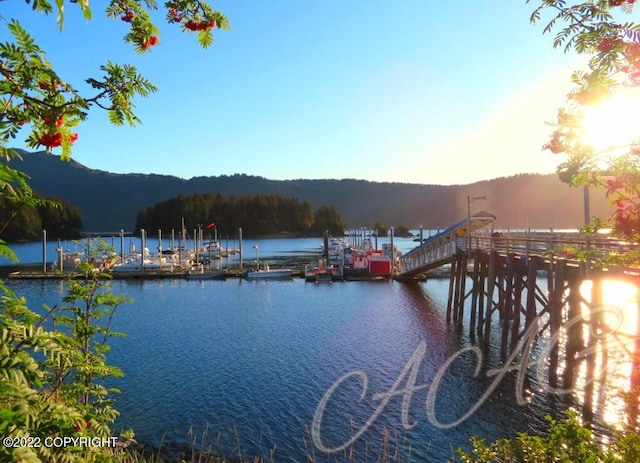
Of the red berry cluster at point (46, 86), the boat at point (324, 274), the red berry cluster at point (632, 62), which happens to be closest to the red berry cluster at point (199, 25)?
the red berry cluster at point (46, 86)

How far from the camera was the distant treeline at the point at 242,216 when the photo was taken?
577 feet

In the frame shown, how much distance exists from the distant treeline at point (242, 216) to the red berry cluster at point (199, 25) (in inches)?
6797

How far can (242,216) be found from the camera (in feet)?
608

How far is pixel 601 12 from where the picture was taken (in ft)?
13.7

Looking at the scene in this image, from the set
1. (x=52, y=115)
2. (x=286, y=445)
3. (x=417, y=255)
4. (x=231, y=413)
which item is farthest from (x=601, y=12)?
(x=417, y=255)

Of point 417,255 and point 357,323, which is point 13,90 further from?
point 417,255

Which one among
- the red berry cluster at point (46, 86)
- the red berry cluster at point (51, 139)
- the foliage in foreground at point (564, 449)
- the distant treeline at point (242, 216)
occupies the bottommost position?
the foliage in foreground at point (564, 449)

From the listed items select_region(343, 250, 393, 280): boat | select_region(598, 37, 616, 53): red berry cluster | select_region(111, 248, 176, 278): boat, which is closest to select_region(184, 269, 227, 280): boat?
select_region(111, 248, 176, 278): boat

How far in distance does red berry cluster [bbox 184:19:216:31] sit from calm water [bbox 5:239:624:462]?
10254 mm

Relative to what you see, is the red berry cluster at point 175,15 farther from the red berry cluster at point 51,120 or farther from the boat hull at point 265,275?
the boat hull at point 265,275

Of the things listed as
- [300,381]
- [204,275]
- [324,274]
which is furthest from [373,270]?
[300,381]

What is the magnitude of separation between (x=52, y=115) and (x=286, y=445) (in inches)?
505

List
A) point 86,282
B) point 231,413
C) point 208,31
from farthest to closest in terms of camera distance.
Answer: point 231,413 < point 86,282 < point 208,31

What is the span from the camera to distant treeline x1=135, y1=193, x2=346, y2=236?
577 ft
